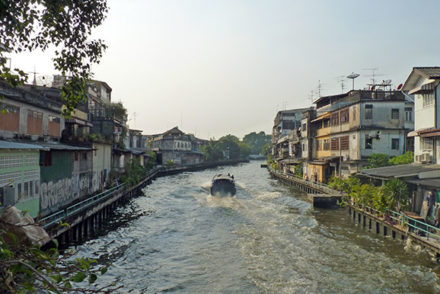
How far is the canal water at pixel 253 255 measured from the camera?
15195 millimetres

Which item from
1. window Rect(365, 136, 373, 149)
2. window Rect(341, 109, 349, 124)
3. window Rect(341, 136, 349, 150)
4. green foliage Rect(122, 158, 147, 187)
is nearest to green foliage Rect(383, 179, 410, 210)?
window Rect(365, 136, 373, 149)

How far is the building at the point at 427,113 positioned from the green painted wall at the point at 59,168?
25.9 meters

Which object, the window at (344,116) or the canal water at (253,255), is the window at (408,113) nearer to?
the window at (344,116)

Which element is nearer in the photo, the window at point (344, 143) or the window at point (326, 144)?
the window at point (344, 143)

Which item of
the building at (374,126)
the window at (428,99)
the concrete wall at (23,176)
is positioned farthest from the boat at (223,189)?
the window at (428,99)

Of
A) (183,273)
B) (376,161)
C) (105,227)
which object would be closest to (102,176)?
(105,227)

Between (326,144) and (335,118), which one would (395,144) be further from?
(326,144)

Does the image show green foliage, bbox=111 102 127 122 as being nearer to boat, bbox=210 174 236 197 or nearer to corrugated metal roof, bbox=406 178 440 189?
boat, bbox=210 174 236 197

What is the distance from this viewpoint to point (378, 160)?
32.2m

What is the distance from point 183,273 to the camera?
1681 cm

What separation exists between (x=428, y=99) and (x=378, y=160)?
1045cm

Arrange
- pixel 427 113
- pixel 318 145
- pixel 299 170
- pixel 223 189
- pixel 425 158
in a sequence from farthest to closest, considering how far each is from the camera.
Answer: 1. pixel 299 170
2. pixel 318 145
3. pixel 223 189
4. pixel 427 113
5. pixel 425 158

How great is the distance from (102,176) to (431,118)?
32.1 meters

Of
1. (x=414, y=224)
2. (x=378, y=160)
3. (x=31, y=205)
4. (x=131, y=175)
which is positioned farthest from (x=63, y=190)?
(x=378, y=160)
